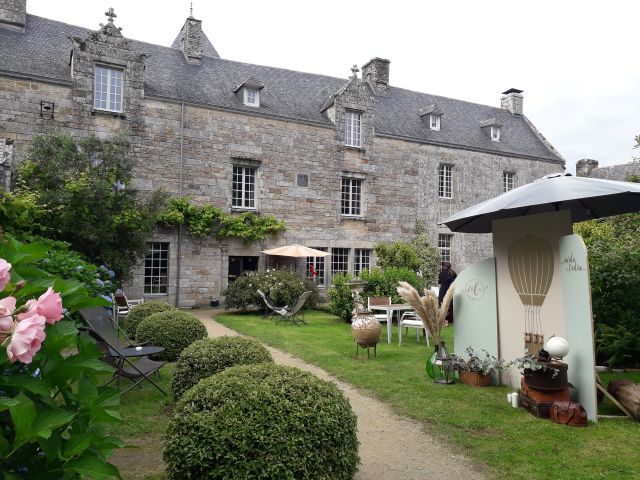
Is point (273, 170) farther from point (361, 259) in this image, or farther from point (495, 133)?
point (495, 133)

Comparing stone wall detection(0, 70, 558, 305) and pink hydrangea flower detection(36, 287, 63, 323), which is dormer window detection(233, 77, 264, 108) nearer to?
stone wall detection(0, 70, 558, 305)

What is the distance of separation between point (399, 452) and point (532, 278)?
3.04 m

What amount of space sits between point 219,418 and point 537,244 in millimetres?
4673

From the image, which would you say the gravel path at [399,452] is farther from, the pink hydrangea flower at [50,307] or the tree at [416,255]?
the tree at [416,255]

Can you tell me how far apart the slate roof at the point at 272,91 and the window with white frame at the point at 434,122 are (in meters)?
0.33

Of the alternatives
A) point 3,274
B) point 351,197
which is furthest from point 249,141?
point 3,274

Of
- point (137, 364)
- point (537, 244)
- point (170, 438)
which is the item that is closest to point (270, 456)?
point (170, 438)

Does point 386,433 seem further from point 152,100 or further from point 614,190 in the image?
point 152,100

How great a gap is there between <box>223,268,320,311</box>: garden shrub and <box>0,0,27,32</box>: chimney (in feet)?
36.7

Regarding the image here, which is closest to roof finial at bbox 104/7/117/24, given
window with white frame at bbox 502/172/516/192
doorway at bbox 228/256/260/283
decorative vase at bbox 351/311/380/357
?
doorway at bbox 228/256/260/283

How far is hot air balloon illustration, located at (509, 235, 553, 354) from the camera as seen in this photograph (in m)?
6.15

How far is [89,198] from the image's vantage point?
11953 millimetres

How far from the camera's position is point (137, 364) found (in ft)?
21.6

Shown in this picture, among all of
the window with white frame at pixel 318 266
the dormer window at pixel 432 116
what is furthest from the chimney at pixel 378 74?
the window with white frame at pixel 318 266
